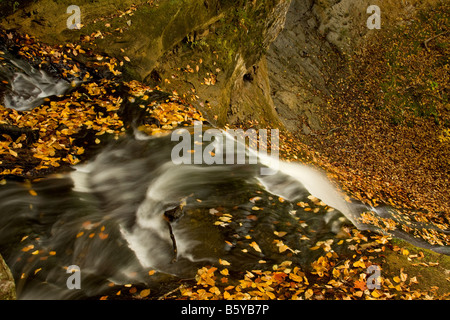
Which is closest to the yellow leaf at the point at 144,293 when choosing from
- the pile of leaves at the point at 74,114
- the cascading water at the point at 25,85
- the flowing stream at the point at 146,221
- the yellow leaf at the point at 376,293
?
the flowing stream at the point at 146,221

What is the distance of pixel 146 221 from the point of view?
15.8ft

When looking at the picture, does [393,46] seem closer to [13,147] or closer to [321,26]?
[321,26]

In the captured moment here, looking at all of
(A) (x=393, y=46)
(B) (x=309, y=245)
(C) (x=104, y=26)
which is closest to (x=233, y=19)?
(C) (x=104, y=26)

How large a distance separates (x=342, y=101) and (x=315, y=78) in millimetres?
1850

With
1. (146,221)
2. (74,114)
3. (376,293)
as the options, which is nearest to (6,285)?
(146,221)

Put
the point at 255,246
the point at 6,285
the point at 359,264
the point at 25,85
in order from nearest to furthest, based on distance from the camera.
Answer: the point at 6,285 < the point at 359,264 < the point at 255,246 < the point at 25,85

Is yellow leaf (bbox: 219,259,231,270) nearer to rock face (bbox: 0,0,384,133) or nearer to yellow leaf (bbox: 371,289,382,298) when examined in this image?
yellow leaf (bbox: 371,289,382,298)

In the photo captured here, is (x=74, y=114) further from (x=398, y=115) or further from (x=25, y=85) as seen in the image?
(x=398, y=115)

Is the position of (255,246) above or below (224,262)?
above

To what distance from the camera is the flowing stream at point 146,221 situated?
3.96 meters

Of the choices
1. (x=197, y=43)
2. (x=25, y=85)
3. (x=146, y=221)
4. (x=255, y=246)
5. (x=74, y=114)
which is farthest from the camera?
(x=197, y=43)

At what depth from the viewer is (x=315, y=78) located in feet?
51.9

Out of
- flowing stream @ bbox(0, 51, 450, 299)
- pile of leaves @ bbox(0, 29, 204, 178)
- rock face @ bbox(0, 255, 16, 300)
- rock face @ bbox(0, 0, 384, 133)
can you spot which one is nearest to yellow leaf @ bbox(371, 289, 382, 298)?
flowing stream @ bbox(0, 51, 450, 299)

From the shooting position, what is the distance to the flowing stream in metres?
3.96
